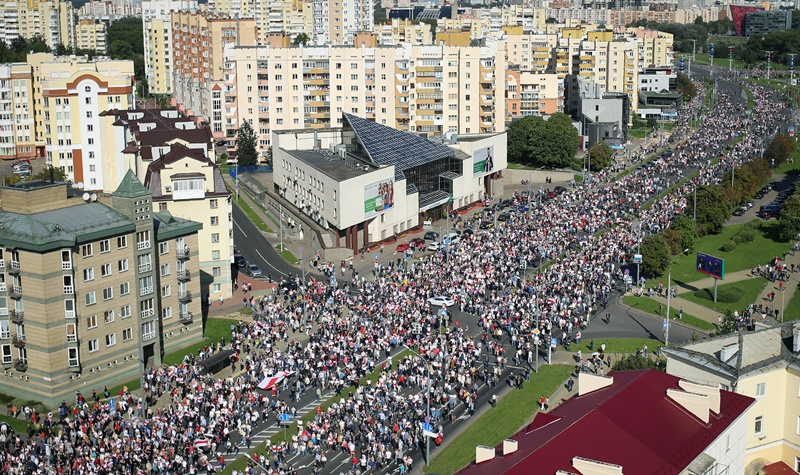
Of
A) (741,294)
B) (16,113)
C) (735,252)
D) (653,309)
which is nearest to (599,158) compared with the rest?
(735,252)

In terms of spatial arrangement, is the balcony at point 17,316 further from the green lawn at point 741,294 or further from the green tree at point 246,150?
the green tree at point 246,150

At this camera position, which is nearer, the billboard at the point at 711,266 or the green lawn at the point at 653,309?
the green lawn at the point at 653,309

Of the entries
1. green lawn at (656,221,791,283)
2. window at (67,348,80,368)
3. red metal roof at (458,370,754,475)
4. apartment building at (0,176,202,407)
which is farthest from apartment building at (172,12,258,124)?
red metal roof at (458,370,754,475)

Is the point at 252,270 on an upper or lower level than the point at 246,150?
lower

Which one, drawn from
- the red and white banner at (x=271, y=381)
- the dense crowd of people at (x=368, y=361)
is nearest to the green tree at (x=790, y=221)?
the dense crowd of people at (x=368, y=361)

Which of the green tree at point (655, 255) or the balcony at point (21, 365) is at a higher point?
the green tree at point (655, 255)

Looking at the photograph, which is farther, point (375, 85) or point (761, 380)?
point (375, 85)

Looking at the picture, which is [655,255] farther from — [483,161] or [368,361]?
[483,161]

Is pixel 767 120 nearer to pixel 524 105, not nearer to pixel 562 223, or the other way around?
pixel 524 105
